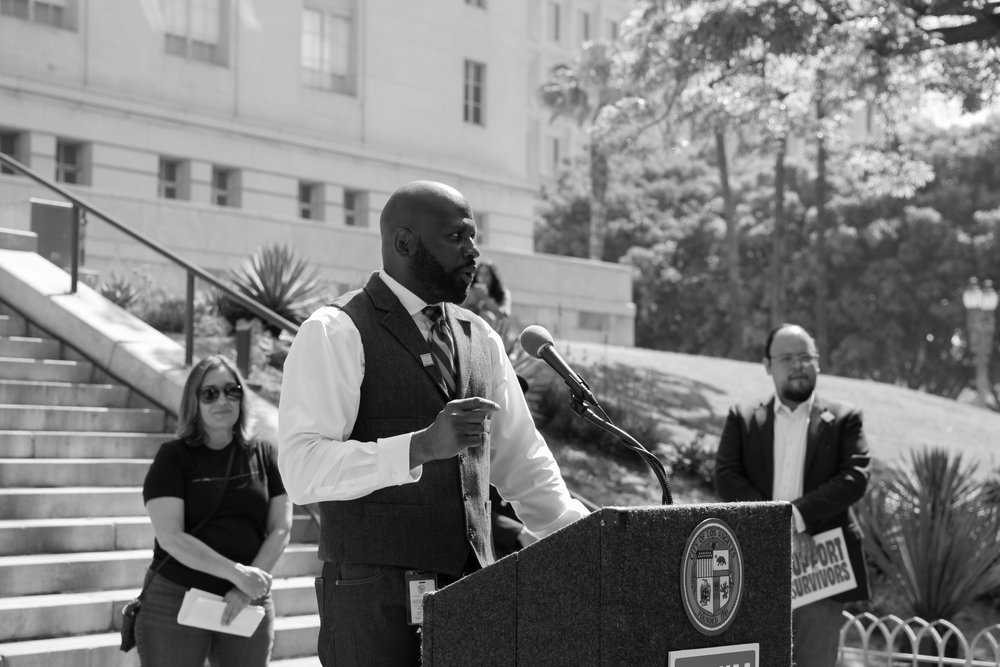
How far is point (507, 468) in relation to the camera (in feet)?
12.5

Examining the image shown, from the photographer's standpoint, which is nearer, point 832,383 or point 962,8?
point 962,8

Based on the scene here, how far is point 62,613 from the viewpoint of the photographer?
283 inches

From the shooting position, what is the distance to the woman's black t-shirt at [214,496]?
19.0 feet

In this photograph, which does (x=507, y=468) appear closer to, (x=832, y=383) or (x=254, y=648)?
(x=254, y=648)

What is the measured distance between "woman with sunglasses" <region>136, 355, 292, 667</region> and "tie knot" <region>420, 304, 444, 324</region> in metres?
2.52

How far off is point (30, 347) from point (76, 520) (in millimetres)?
2871

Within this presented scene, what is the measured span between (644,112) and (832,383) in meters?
7.21

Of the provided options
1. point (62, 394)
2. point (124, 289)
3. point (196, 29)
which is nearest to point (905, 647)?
point (62, 394)

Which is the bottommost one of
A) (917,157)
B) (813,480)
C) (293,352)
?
(813,480)

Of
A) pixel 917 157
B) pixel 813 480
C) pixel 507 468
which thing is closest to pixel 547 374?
pixel 813 480

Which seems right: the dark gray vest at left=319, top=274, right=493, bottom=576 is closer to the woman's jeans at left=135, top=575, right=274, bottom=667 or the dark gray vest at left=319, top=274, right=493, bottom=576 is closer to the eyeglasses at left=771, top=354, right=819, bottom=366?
the woman's jeans at left=135, top=575, right=274, bottom=667

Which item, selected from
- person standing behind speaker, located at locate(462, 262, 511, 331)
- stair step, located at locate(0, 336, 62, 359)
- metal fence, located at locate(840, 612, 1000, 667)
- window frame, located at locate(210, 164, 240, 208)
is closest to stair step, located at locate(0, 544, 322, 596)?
person standing behind speaker, located at locate(462, 262, 511, 331)

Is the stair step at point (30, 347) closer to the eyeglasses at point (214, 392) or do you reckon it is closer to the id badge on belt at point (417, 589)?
the eyeglasses at point (214, 392)

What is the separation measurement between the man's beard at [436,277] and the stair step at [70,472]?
5460 mm
